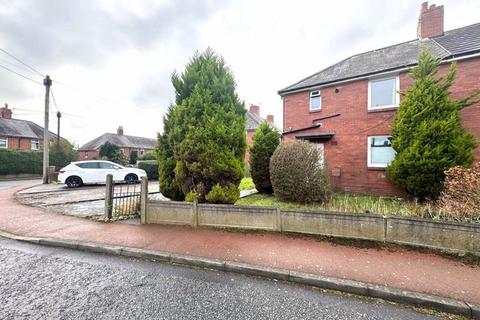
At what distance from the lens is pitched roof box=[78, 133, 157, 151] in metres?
37.7

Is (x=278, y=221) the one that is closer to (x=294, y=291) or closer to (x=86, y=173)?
(x=294, y=291)

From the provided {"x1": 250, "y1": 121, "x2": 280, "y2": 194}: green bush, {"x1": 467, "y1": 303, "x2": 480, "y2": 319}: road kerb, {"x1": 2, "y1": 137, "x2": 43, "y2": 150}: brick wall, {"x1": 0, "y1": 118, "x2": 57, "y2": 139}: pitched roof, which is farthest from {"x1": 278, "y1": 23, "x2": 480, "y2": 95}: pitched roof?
{"x1": 0, "y1": 118, "x2": 57, "y2": 139}: pitched roof

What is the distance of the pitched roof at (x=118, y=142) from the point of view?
124ft

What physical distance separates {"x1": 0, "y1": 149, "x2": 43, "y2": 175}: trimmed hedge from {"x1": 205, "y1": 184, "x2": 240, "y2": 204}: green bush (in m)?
24.5

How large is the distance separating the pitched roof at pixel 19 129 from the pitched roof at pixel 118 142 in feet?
24.4

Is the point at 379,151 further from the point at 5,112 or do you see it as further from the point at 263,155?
the point at 5,112

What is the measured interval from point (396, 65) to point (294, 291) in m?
11.0

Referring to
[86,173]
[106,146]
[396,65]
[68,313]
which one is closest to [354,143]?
[396,65]

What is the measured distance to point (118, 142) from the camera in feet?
126

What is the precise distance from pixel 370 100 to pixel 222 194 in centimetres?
895

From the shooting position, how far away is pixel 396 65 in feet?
32.0

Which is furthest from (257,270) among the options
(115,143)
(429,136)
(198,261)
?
(115,143)

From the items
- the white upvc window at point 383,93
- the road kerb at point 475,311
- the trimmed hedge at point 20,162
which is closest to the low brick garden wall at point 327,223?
the road kerb at point 475,311

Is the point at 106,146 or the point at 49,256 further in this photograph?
the point at 106,146
